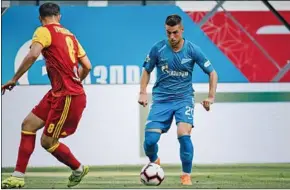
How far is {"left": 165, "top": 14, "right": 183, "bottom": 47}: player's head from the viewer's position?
7.34 m

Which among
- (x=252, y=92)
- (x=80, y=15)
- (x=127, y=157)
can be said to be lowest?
(x=127, y=157)

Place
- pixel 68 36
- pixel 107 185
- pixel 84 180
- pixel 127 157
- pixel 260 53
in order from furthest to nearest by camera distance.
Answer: pixel 260 53, pixel 127 157, pixel 84 180, pixel 107 185, pixel 68 36

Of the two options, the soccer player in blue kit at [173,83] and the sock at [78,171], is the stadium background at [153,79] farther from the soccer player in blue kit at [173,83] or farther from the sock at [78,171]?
the sock at [78,171]

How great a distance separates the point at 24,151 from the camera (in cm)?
709

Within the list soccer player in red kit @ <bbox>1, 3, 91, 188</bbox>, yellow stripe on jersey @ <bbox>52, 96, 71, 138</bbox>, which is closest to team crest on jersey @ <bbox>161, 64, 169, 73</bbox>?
soccer player in red kit @ <bbox>1, 3, 91, 188</bbox>

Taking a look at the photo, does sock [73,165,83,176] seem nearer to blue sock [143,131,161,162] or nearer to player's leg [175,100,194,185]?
blue sock [143,131,161,162]

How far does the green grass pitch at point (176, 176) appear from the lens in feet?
25.0

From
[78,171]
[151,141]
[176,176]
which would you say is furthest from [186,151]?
[176,176]

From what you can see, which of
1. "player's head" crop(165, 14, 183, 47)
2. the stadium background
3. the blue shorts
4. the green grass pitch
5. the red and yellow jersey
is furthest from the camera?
the stadium background

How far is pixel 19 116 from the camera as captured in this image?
9.77 meters

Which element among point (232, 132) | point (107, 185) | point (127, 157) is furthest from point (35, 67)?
point (107, 185)

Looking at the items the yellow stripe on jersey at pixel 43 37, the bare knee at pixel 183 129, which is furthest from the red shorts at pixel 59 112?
the bare knee at pixel 183 129

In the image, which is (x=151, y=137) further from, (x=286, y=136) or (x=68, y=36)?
(x=286, y=136)

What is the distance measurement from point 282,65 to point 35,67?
2739 millimetres
